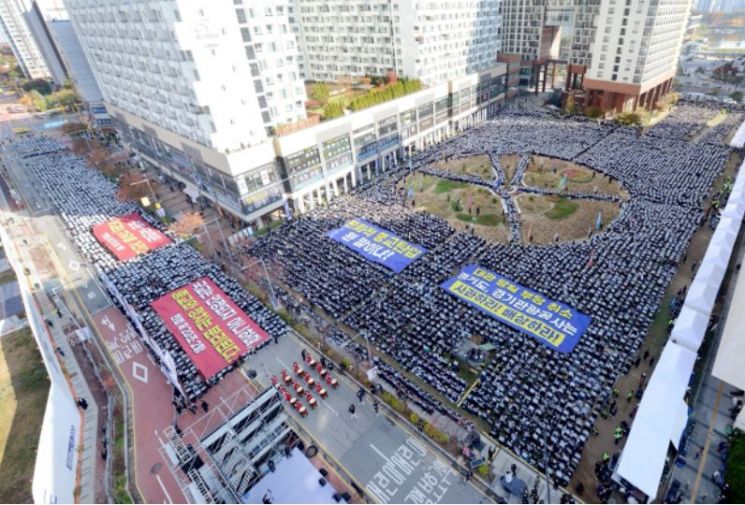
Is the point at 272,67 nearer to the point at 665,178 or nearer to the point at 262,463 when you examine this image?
the point at 262,463

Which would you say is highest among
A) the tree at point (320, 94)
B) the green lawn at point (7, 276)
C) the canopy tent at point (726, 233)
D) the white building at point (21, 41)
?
the white building at point (21, 41)

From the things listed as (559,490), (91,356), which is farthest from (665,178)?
(91,356)

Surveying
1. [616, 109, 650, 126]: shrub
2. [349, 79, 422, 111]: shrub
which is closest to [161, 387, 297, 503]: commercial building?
[349, 79, 422, 111]: shrub

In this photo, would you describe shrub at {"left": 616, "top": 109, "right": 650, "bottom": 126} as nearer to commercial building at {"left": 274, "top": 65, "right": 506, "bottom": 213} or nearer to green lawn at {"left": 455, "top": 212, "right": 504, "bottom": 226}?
commercial building at {"left": 274, "top": 65, "right": 506, "bottom": 213}

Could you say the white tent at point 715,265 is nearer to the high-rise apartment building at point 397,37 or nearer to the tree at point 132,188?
the high-rise apartment building at point 397,37

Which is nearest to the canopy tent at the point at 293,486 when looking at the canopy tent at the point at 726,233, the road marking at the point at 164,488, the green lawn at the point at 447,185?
the road marking at the point at 164,488

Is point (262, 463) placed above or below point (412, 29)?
below
